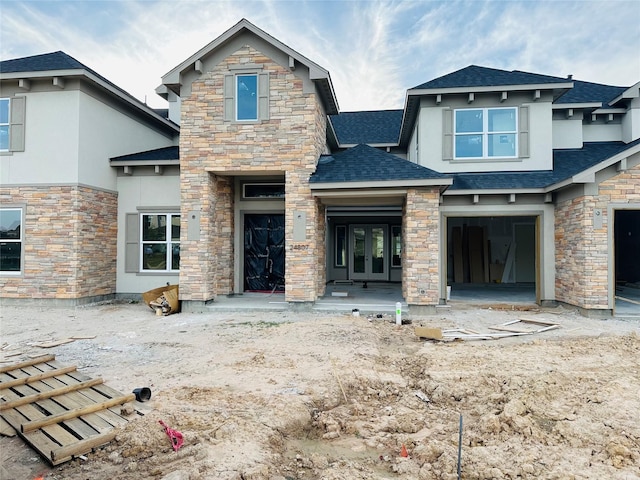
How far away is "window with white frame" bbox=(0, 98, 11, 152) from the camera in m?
11.2

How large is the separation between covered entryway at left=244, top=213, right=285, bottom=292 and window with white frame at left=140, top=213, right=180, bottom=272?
2212 mm

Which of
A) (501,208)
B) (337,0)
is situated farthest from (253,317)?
(337,0)

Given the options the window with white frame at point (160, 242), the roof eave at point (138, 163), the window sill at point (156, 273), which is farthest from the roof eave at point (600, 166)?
the window sill at point (156, 273)

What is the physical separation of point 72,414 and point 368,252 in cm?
1403

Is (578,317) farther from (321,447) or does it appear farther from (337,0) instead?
(337,0)

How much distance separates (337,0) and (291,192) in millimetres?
6016

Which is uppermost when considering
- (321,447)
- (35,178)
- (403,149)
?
(403,149)

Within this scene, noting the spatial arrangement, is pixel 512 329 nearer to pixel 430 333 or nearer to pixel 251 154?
pixel 430 333

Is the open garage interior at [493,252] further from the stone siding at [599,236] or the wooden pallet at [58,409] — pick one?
the wooden pallet at [58,409]

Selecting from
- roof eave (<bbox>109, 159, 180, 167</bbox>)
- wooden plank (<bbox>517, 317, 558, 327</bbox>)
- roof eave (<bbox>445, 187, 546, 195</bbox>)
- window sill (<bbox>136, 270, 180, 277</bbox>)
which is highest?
roof eave (<bbox>109, 159, 180, 167</bbox>)

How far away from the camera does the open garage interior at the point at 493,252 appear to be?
16.6 meters

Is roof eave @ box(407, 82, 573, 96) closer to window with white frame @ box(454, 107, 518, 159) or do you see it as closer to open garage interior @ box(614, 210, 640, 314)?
window with white frame @ box(454, 107, 518, 159)

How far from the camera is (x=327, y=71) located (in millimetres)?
9961

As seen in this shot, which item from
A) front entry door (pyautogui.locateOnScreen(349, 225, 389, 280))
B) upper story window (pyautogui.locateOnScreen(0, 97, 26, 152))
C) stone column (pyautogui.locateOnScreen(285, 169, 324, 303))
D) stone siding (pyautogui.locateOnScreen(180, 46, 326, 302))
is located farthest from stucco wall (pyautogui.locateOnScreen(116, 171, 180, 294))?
front entry door (pyautogui.locateOnScreen(349, 225, 389, 280))
